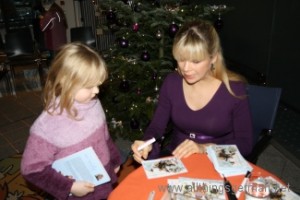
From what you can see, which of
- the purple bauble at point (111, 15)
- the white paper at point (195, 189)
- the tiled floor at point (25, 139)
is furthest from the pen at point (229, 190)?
the purple bauble at point (111, 15)

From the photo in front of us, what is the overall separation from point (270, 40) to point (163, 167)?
3.61 m

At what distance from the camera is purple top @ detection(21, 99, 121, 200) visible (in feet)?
4.75

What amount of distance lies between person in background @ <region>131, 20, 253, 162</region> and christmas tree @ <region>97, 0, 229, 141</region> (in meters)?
0.91

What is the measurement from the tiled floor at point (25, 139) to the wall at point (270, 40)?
114 centimetres

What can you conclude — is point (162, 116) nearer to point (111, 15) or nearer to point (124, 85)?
point (124, 85)

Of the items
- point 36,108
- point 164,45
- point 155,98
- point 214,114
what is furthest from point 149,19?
point 36,108

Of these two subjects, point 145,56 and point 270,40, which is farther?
point 270,40

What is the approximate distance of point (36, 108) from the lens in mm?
4703

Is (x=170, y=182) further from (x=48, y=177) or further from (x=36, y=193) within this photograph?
(x=36, y=193)

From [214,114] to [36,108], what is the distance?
136 inches

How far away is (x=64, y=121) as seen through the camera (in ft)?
4.98

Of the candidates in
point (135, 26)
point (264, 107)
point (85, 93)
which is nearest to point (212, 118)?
point (264, 107)

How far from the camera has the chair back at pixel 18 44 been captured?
216 inches

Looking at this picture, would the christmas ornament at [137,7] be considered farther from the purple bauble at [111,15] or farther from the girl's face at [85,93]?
the girl's face at [85,93]
